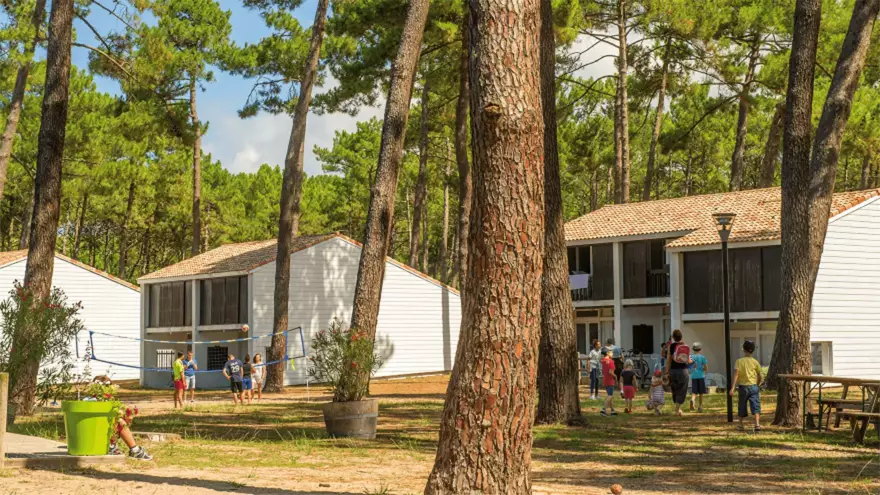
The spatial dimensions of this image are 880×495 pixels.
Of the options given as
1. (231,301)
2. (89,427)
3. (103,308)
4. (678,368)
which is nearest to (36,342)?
(89,427)

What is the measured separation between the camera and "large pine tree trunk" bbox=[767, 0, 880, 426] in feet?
59.0

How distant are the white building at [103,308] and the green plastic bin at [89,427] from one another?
1384 inches

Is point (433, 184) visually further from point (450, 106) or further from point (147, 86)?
point (147, 86)

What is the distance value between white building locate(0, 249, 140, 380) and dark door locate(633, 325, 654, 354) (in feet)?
70.2

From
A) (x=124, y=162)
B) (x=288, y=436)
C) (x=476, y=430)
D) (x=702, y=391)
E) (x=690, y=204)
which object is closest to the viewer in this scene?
(x=476, y=430)

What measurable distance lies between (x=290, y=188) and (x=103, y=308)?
1944cm

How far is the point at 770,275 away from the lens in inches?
1364

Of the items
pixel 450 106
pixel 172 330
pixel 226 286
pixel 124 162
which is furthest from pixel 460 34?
pixel 124 162

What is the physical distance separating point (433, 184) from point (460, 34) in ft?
101

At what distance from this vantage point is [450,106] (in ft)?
150

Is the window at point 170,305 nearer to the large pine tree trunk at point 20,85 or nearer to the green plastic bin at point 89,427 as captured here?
the large pine tree trunk at point 20,85

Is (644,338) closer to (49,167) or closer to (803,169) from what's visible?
(803,169)

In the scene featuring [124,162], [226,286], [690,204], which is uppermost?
[124,162]

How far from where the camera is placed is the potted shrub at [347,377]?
16.5 m
